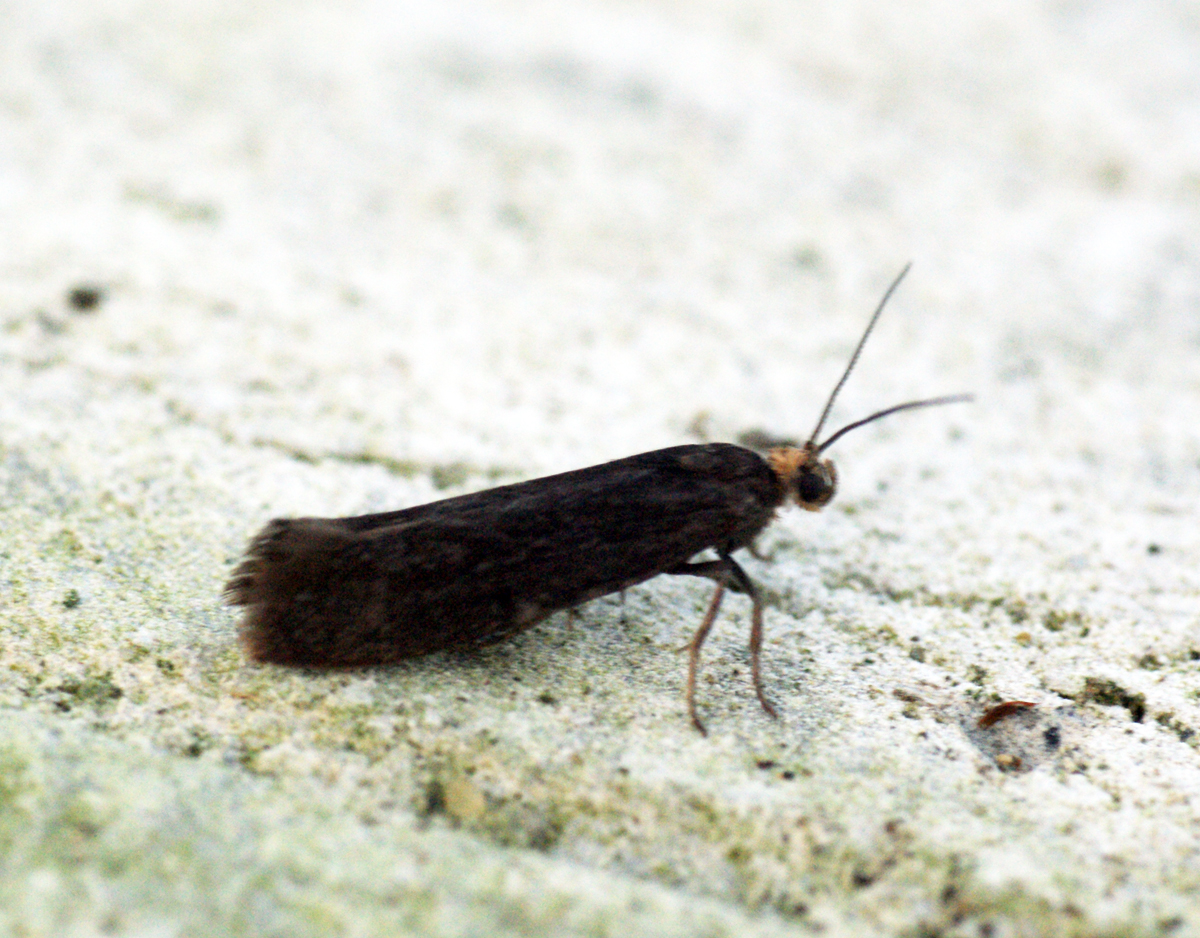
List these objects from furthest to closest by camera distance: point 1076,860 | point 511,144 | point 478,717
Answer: point 511,144 < point 478,717 < point 1076,860

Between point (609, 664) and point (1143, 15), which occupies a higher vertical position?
point (1143, 15)

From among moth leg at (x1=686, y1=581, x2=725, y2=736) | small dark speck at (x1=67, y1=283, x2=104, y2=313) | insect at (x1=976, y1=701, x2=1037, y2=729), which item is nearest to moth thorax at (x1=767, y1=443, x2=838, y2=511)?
moth leg at (x1=686, y1=581, x2=725, y2=736)

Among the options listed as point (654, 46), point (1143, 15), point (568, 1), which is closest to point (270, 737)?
point (654, 46)

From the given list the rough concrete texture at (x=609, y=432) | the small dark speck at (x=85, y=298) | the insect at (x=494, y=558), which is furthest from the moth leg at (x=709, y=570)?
the small dark speck at (x=85, y=298)

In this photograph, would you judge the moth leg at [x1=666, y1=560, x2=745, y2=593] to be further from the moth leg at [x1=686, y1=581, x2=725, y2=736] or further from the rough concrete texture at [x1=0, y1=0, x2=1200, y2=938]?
the rough concrete texture at [x1=0, y1=0, x2=1200, y2=938]

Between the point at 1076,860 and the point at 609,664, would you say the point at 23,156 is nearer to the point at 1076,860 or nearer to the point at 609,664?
the point at 609,664

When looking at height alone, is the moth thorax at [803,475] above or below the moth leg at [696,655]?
above

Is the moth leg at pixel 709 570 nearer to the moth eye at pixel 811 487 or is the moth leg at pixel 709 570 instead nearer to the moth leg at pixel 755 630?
the moth leg at pixel 755 630
